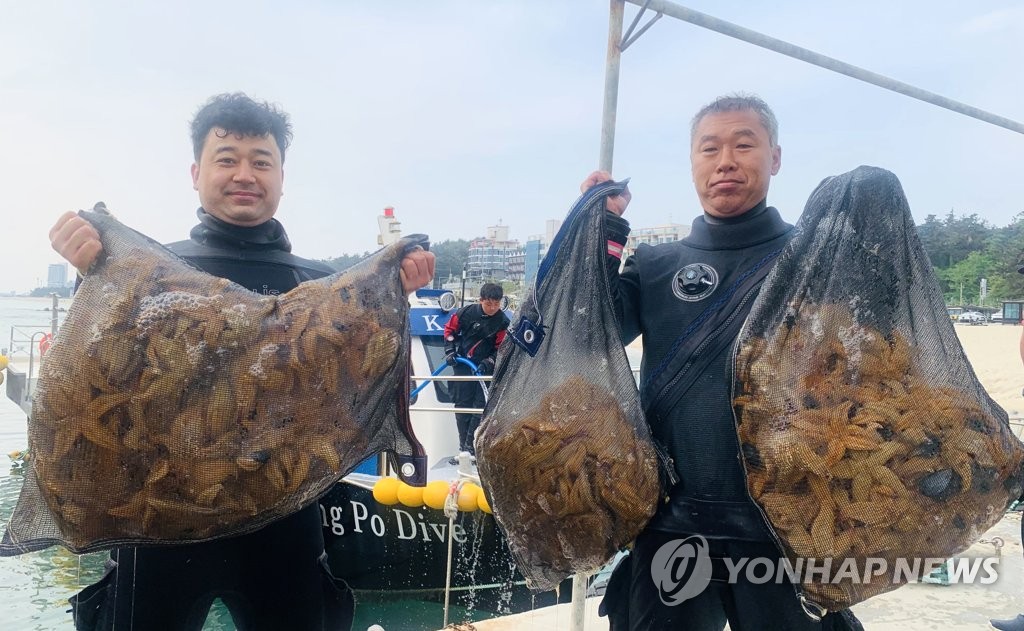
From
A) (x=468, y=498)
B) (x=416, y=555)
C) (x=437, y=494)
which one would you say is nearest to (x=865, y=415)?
(x=468, y=498)

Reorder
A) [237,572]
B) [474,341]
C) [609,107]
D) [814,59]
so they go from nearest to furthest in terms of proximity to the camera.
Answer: [237,572]
[609,107]
[814,59]
[474,341]

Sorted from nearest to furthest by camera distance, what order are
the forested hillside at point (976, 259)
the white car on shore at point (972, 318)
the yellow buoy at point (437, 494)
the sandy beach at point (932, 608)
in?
1. the sandy beach at point (932, 608)
2. the yellow buoy at point (437, 494)
3. the forested hillside at point (976, 259)
4. the white car on shore at point (972, 318)

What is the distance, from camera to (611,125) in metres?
2.82

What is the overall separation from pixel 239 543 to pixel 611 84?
217cm

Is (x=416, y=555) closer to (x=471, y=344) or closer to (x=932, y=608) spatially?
(x=471, y=344)

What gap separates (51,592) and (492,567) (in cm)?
525

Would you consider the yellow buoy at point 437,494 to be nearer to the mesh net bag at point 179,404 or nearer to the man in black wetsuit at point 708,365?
the man in black wetsuit at point 708,365

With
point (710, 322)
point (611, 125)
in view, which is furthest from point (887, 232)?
point (611, 125)

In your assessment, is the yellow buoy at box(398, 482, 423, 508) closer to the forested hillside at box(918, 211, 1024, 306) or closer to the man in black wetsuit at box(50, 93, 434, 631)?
the man in black wetsuit at box(50, 93, 434, 631)

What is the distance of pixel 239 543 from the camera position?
1.98 metres

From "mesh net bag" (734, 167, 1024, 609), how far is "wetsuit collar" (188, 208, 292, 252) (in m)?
1.40

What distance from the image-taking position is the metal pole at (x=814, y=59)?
308 cm

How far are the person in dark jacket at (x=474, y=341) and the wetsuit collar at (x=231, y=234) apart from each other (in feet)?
15.8

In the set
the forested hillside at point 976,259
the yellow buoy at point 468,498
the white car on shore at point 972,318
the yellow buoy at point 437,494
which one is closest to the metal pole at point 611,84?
the yellow buoy at point 468,498
